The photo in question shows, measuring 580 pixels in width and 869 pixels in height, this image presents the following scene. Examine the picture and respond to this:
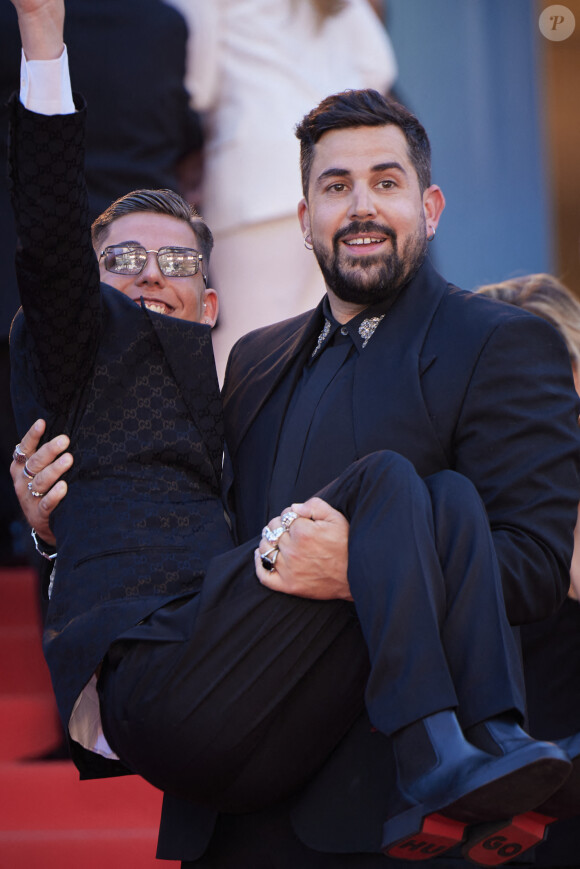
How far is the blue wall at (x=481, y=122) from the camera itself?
4.14m

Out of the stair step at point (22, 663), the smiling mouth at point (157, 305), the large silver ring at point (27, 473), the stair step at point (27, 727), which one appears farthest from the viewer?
the stair step at point (22, 663)

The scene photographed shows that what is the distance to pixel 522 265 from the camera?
13.6 ft

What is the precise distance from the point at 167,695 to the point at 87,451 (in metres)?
0.49

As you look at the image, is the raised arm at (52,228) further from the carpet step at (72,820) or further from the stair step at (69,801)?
the stair step at (69,801)

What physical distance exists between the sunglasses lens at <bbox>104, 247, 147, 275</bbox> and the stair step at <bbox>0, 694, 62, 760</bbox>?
176 cm

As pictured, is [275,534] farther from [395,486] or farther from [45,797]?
[45,797]

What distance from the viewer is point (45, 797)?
3.40m

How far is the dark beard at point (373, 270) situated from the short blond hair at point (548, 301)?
91 cm

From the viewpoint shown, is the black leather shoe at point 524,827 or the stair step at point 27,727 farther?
the stair step at point 27,727

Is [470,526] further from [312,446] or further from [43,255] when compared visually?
[43,255]

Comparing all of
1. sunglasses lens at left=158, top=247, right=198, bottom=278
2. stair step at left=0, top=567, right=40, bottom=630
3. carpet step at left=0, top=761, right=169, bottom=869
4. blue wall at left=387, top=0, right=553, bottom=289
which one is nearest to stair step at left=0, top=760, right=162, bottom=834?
carpet step at left=0, top=761, right=169, bottom=869

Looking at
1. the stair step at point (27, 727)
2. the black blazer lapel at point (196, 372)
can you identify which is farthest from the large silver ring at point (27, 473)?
the stair step at point (27, 727)

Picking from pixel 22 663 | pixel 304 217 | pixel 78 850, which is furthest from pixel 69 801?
pixel 304 217

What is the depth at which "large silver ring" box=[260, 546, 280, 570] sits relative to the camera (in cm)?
173
